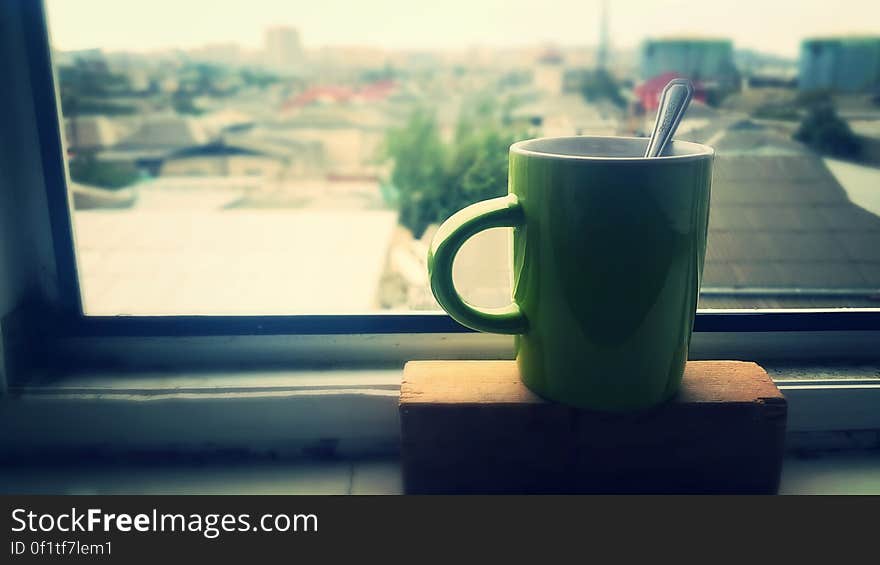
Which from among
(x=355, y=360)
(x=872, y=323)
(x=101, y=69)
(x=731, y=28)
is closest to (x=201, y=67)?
(x=101, y=69)

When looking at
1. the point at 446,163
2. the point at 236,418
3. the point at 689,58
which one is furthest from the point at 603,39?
the point at 236,418

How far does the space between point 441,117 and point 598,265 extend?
0.30 meters

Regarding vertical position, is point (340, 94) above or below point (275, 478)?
above

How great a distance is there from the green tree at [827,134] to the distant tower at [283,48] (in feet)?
1.60

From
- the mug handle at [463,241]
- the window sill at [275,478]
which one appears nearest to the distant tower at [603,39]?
the mug handle at [463,241]

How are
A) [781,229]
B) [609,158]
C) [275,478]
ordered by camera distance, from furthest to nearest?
[781,229]
[275,478]
[609,158]

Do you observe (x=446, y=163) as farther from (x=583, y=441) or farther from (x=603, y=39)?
(x=583, y=441)

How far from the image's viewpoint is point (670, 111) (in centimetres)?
46

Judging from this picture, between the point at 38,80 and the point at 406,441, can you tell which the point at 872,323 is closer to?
the point at 406,441

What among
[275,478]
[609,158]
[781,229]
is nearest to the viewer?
[609,158]

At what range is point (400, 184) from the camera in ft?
2.30

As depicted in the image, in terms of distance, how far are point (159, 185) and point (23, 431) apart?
28 cm

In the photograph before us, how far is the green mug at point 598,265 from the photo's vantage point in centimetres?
42

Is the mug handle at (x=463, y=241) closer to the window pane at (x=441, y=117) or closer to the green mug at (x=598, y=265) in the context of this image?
the green mug at (x=598, y=265)
